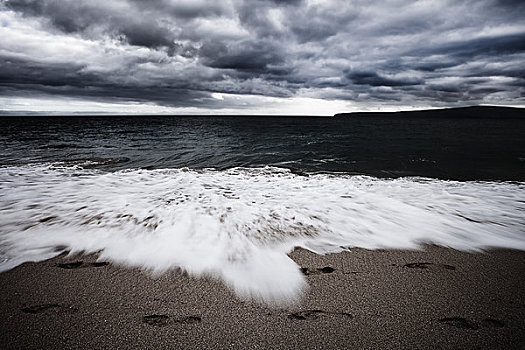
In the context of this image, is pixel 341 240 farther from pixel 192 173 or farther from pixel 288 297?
pixel 192 173

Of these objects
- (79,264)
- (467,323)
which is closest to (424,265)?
(467,323)

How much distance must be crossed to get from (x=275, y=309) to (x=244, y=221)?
2.52m

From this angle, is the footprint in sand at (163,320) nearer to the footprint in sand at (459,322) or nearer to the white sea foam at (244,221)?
the white sea foam at (244,221)

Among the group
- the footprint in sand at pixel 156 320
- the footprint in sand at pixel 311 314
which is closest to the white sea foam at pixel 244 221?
the footprint in sand at pixel 311 314

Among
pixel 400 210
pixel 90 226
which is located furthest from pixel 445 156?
pixel 90 226

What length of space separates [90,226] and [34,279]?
5.44ft

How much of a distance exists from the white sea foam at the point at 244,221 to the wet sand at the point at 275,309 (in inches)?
13.5

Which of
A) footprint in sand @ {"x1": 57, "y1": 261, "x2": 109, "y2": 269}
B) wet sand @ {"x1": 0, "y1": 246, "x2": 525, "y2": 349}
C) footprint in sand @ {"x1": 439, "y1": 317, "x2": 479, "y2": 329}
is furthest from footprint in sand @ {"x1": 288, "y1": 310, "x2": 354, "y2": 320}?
footprint in sand @ {"x1": 57, "y1": 261, "x2": 109, "y2": 269}

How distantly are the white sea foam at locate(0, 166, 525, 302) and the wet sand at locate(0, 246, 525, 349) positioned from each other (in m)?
0.34

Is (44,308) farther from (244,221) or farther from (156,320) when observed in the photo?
(244,221)

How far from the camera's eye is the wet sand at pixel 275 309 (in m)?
2.30

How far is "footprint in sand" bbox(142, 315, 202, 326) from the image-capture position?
247 cm

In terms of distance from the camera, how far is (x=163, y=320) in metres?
2.51

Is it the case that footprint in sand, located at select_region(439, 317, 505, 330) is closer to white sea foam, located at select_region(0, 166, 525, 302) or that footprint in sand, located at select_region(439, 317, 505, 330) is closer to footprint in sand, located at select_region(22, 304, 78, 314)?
white sea foam, located at select_region(0, 166, 525, 302)
